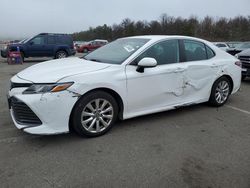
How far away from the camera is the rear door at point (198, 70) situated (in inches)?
199

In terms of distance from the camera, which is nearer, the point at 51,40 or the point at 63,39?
the point at 51,40

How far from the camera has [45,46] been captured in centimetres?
1731

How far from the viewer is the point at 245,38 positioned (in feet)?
158

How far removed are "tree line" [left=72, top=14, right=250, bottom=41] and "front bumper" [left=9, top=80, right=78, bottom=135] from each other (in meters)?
49.3

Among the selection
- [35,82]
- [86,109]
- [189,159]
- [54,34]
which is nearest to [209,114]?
[189,159]

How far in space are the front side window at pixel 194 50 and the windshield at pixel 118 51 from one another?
88 centimetres

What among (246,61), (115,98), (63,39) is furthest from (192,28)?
(115,98)

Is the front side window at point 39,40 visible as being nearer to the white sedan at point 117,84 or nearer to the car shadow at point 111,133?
the white sedan at point 117,84

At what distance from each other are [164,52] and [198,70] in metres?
0.84

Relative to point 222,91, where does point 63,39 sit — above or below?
above

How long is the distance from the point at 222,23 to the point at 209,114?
185ft

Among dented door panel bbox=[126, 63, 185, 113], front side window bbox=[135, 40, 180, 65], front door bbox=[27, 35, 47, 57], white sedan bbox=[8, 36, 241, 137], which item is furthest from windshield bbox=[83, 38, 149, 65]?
front door bbox=[27, 35, 47, 57]

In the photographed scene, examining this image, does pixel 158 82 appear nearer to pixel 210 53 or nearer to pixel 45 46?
pixel 210 53

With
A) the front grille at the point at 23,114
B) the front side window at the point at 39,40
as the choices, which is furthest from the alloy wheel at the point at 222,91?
the front side window at the point at 39,40
